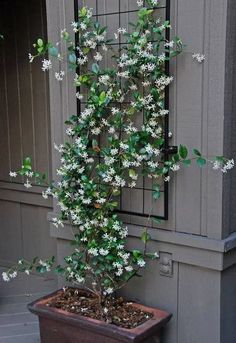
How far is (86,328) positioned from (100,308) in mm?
167

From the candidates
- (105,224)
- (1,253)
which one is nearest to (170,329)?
(105,224)

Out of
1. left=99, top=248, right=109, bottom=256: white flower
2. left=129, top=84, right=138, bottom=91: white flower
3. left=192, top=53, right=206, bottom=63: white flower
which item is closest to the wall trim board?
left=99, top=248, right=109, bottom=256: white flower

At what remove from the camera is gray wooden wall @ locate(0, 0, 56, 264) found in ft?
13.9

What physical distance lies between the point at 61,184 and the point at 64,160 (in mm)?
149

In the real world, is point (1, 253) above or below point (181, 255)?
below

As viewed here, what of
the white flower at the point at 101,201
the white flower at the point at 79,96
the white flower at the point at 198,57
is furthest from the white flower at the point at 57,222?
the white flower at the point at 198,57

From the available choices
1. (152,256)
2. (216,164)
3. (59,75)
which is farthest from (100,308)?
(59,75)

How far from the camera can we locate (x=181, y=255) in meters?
2.77

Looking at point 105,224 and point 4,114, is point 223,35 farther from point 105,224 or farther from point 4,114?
point 4,114

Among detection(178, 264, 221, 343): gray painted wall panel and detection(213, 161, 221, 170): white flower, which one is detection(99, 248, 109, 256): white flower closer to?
detection(178, 264, 221, 343): gray painted wall panel

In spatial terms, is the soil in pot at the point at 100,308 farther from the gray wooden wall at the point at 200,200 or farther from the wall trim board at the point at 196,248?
the wall trim board at the point at 196,248

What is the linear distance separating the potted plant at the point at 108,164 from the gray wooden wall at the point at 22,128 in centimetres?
122

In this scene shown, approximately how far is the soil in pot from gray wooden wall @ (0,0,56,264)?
1323 mm

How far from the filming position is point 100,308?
284cm
